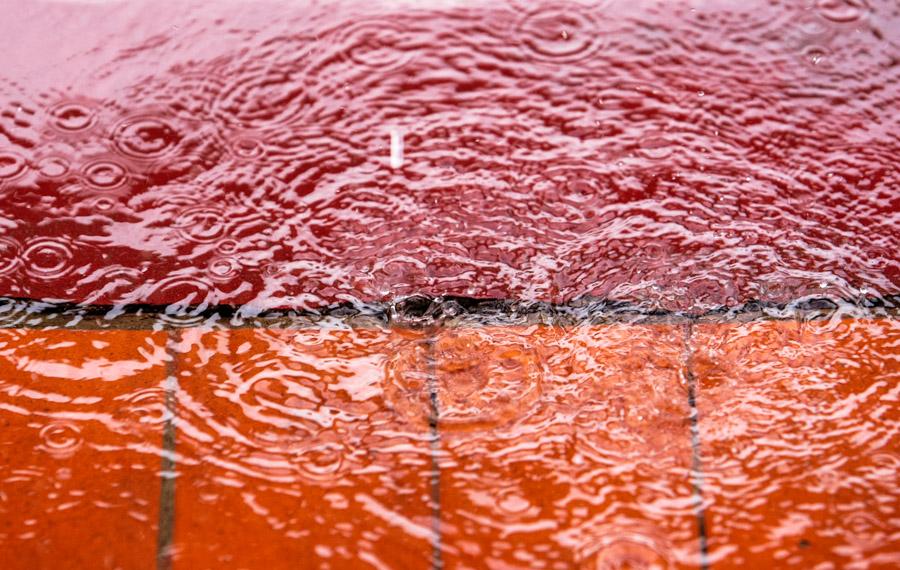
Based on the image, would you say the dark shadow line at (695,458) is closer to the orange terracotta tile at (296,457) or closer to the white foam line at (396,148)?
the orange terracotta tile at (296,457)

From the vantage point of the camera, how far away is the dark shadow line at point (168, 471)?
48.1 inches

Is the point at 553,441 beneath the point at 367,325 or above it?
beneath

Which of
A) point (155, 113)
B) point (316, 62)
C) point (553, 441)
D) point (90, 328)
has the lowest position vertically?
point (553, 441)

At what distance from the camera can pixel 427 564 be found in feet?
4.00

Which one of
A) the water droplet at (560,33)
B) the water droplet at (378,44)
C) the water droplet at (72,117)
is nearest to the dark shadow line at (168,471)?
the water droplet at (72,117)

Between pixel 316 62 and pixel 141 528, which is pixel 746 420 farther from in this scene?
pixel 316 62

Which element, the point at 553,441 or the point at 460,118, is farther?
the point at 460,118

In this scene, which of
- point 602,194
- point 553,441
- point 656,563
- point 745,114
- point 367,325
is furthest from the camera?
point 745,114

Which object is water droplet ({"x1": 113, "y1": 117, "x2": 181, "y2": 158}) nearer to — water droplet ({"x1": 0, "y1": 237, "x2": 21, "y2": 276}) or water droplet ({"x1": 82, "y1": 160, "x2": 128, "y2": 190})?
water droplet ({"x1": 82, "y1": 160, "x2": 128, "y2": 190})

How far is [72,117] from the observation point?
160cm

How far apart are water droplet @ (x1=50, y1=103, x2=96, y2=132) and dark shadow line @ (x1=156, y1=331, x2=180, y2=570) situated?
44 cm

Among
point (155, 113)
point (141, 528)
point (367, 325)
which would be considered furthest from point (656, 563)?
point (155, 113)

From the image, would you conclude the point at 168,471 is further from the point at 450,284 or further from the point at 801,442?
the point at 801,442

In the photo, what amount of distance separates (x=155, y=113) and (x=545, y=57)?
680mm
